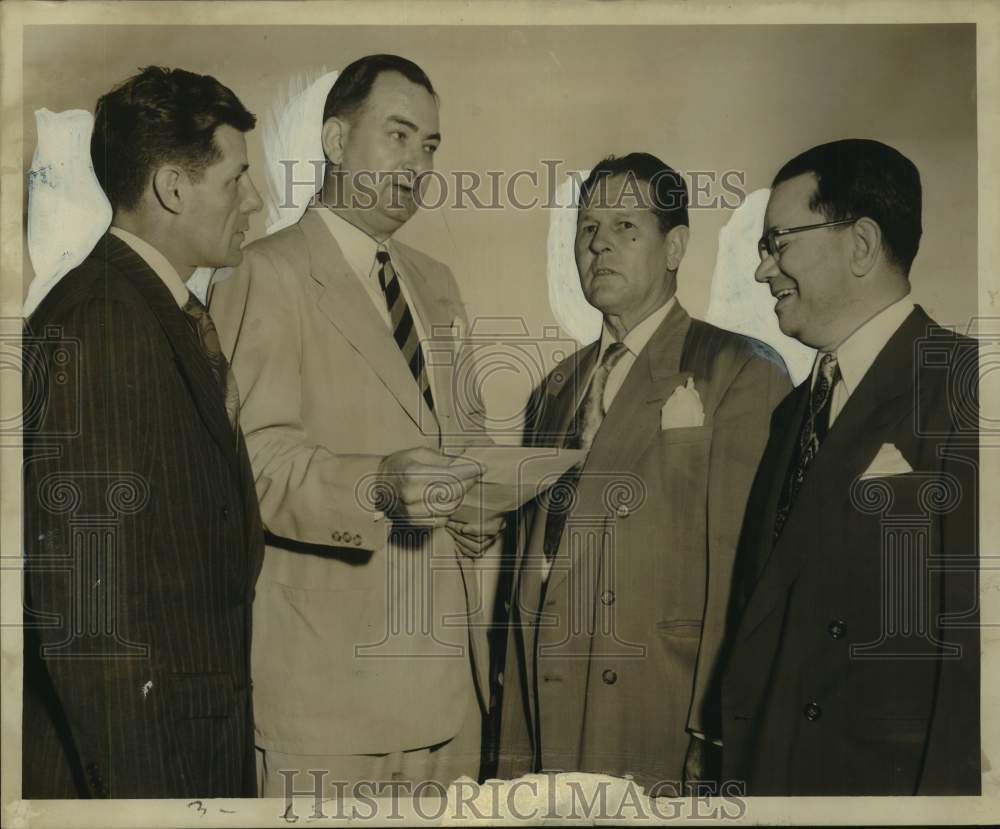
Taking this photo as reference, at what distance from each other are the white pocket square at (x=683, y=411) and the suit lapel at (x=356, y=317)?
963mm

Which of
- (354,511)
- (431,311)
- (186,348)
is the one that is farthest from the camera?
(431,311)

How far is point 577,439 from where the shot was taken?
5.61 metres

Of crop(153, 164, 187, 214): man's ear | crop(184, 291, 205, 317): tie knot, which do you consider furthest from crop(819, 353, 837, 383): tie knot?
crop(153, 164, 187, 214): man's ear

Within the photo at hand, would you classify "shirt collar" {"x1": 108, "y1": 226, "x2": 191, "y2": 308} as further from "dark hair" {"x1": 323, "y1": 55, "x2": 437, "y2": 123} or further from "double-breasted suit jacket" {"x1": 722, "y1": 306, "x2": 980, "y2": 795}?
"double-breasted suit jacket" {"x1": 722, "y1": 306, "x2": 980, "y2": 795}

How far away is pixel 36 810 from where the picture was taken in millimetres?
5613

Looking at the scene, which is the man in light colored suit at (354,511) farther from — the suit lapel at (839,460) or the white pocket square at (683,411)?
the suit lapel at (839,460)

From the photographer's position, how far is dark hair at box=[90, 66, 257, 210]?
5.56m

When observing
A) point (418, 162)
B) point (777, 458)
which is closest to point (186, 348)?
point (418, 162)

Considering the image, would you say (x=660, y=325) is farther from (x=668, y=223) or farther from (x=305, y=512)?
(x=305, y=512)

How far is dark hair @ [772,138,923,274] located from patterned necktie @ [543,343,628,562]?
41.4 inches

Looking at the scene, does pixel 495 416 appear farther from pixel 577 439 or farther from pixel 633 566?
pixel 633 566

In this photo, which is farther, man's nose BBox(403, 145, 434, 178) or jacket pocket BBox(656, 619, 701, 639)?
man's nose BBox(403, 145, 434, 178)

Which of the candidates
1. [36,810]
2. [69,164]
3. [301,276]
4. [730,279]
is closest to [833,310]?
[730,279]

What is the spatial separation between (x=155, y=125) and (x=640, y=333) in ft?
7.11
